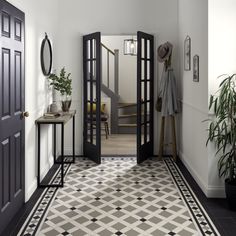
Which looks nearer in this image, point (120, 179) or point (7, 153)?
point (7, 153)

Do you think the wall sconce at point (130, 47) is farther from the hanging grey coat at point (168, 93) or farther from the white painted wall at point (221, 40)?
the white painted wall at point (221, 40)

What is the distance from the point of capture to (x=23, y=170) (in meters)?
3.91

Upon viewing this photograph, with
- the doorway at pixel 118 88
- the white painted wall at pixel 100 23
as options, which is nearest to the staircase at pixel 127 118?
the doorway at pixel 118 88

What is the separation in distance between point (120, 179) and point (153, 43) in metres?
2.55

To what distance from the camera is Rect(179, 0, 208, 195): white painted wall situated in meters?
4.30

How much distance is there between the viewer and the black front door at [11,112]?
3158 mm

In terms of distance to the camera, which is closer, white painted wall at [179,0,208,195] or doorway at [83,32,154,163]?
white painted wall at [179,0,208,195]

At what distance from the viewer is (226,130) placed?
3.86 meters

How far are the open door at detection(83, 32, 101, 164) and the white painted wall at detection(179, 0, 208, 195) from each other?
137 centimetres

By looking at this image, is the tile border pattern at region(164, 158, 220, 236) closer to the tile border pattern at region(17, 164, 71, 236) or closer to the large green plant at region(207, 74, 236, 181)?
the large green plant at region(207, 74, 236, 181)

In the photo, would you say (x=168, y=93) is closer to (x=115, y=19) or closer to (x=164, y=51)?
(x=164, y=51)

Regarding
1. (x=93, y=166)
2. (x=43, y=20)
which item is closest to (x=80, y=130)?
(x=93, y=166)

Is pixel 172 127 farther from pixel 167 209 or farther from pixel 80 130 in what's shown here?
pixel 167 209

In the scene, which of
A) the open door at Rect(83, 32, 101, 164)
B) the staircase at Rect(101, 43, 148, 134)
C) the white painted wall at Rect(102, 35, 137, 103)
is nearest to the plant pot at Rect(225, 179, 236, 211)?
the open door at Rect(83, 32, 101, 164)
